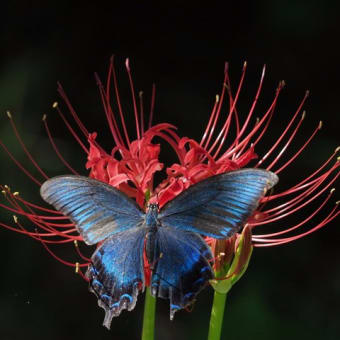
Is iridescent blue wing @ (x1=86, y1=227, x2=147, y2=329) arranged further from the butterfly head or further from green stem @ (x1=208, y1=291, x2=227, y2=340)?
green stem @ (x1=208, y1=291, x2=227, y2=340)

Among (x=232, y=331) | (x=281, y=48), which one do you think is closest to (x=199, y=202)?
(x=232, y=331)

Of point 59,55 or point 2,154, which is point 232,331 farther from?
point 59,55

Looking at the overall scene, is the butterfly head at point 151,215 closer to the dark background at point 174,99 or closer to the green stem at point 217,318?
the green stem at point 217,318

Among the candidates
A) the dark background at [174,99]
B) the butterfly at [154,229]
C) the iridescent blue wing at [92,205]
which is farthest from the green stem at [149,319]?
the dark background at [174,99]

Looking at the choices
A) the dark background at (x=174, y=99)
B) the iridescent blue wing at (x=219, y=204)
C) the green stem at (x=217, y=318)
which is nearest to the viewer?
the iridescent blue wing at (x=219, y=204)

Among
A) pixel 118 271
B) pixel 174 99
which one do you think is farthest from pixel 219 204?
pixel 174 99

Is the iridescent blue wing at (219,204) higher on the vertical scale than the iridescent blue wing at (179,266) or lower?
higher

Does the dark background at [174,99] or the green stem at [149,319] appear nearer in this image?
the green stem at [149,319]
